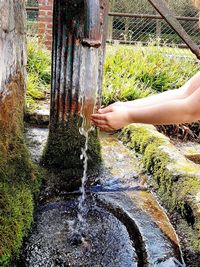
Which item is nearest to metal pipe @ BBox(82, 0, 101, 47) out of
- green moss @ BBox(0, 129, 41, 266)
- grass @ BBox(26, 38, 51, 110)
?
green moss @ BBox(0, 129, 41, 266)

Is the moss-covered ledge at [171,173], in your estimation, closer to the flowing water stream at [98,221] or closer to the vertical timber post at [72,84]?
the flowing water stream at [98,221]

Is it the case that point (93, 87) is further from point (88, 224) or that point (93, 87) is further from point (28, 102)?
point (28, 102)

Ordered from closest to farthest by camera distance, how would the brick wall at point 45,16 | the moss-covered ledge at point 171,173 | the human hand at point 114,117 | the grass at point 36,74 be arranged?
the human hand at point 114,117 < the moss-covered ledge at point 171,173 < the grass at point 36,74 < the brick wall at point 45,16

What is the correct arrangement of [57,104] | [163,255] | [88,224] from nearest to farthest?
[163,255] < [88,224] < [57,104]

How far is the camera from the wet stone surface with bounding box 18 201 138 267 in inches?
67.0

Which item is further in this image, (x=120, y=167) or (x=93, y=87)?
(x=120, y=167)

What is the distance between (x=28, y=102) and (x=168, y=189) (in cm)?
168

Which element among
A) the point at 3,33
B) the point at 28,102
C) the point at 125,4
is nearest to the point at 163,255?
the point at 3,33

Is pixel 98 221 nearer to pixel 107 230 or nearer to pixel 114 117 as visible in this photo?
pixel 107 230

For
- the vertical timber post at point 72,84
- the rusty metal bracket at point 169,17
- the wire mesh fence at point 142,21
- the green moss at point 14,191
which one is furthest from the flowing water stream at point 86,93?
the wire mesh fence at point 142,21

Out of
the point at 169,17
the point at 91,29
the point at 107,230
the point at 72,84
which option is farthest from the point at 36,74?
the point at 91,29

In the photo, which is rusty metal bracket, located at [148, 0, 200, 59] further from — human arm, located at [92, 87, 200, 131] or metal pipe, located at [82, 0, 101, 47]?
metal pipe, located at [82, 0, 101, 47]

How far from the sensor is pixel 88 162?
8.23ft

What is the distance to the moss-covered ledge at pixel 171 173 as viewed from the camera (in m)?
1.97
